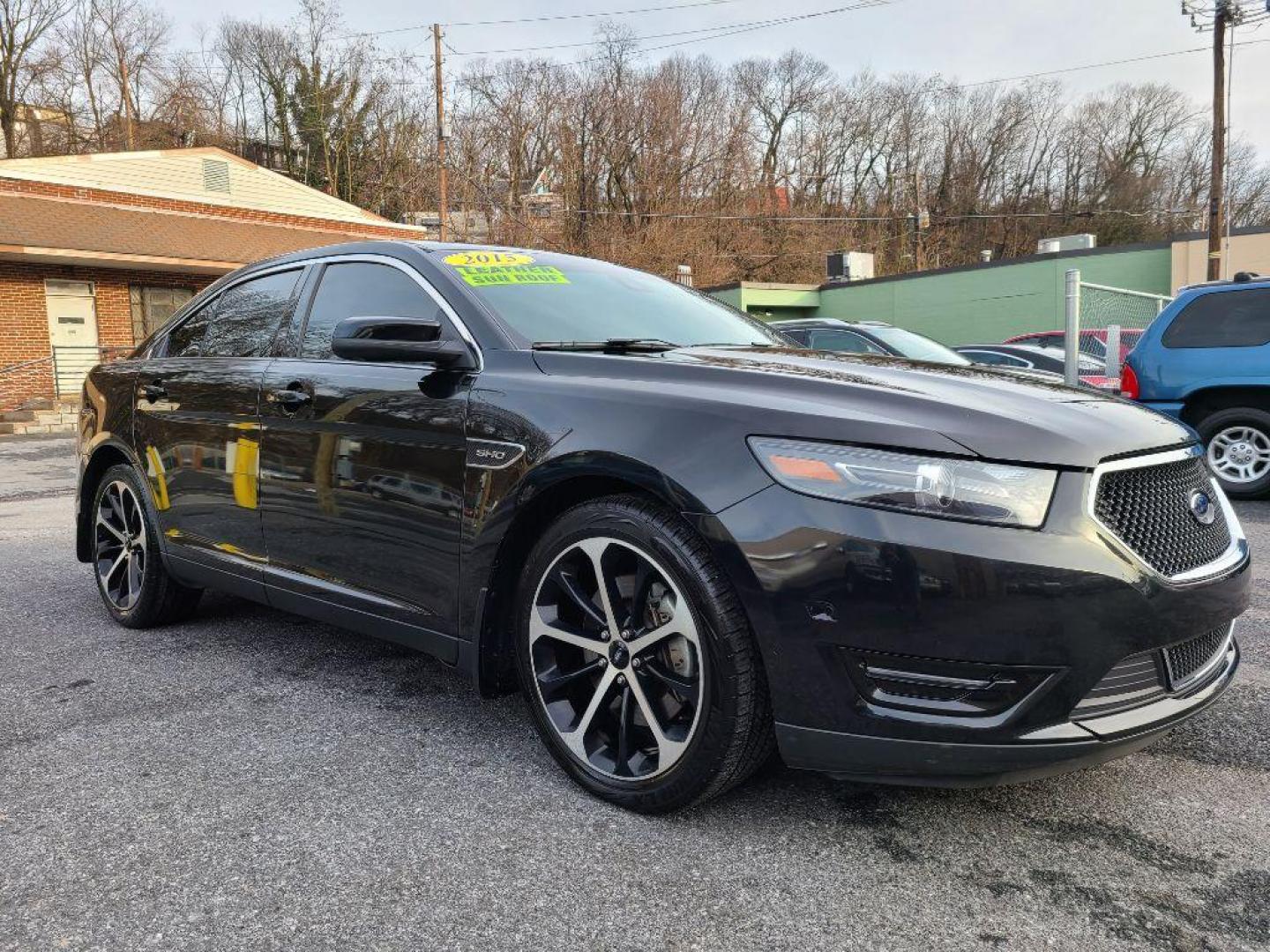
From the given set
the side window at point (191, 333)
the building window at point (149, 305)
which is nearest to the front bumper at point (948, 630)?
the side window at point (191, 333)

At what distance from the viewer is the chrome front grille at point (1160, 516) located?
80.0 inches

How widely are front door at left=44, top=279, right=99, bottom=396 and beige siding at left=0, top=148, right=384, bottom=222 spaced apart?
11.0 feet

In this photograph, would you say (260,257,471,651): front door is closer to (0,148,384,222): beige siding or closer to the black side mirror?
the black side mirror

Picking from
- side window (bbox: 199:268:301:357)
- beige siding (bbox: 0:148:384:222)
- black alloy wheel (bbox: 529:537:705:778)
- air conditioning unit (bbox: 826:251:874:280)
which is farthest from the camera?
air conditioning unit (bbox: 826:251:874:280)

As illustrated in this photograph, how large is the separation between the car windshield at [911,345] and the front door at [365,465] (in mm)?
5512

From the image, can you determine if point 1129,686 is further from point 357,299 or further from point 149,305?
point 149,305

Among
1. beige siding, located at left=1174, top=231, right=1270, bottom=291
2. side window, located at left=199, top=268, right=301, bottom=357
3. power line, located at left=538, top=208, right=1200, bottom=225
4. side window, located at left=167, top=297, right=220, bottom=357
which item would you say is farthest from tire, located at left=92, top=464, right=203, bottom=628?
power line, located at left=538, top=208, right=1200, bottom=225

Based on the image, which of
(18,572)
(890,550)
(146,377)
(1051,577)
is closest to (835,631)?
(890,550)

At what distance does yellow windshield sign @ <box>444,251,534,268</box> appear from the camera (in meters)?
3.15

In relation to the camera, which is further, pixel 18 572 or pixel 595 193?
pixel 595 193

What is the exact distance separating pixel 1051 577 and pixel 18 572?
5.79m

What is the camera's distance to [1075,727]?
1956 mm

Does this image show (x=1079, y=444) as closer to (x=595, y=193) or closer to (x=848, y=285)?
(x=848, y=285)

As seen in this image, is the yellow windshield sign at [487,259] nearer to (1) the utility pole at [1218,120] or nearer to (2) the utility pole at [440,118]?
(1) the utility pole at [1218,120]
